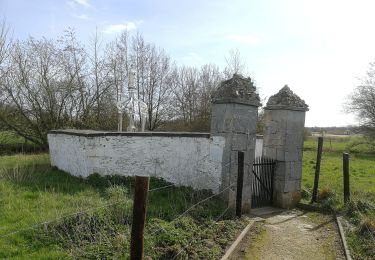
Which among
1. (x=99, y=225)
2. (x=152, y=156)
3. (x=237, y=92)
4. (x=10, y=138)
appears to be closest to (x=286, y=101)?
(x=237, y=92)

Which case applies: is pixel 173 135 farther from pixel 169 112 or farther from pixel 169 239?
pixel 169 112

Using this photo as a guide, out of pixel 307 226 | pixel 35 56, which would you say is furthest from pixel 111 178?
pixel 35 56

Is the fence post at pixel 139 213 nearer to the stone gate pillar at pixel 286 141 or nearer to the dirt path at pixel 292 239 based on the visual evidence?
the dirt path at pixel 292 239

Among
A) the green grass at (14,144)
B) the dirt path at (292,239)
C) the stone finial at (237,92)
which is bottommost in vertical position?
the dirt path at (292,239)

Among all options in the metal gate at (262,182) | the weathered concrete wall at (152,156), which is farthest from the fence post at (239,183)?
the metal gate at (262,182)

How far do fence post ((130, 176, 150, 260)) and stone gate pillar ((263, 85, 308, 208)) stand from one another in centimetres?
641

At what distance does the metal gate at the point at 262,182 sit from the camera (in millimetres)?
9559

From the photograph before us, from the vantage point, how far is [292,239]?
281 inches

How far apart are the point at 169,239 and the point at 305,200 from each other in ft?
19.6

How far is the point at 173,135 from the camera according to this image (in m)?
9.65

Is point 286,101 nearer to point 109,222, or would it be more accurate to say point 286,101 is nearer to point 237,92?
point 237,92

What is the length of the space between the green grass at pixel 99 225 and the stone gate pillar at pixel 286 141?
7.94 feet

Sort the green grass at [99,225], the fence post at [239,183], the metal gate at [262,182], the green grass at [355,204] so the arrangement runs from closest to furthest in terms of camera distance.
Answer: the green grass at [99,225] < the green grass at [355,204] < the fence post at [239,183] < the metal gate at [262,182]

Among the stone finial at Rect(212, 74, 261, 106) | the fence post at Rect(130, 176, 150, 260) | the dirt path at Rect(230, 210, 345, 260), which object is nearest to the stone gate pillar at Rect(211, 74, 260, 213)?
the stone finial at Rect(212, 74, 261, 106)
